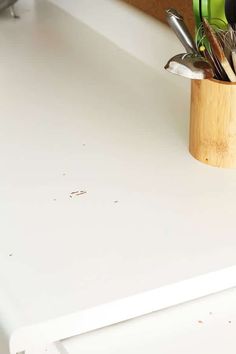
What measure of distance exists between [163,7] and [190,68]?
1.39 ft

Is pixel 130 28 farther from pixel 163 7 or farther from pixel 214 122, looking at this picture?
pixel 214 122

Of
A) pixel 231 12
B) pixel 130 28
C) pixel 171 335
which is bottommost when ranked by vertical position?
pixel 171 335

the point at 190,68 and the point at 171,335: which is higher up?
the point at 190,68

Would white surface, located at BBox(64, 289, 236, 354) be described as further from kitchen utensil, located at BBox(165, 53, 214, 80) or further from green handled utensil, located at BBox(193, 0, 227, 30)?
green handled utensil, located at BBox(193, 0, 227, 30)

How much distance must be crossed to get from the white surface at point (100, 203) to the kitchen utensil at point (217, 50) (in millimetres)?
125

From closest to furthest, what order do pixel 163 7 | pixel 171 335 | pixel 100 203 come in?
pixel 171 335 → pixel 100 203 → pixel 163 7

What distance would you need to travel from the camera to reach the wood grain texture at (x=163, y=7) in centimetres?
118

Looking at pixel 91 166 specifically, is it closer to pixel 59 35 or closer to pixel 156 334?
pixel 156 334

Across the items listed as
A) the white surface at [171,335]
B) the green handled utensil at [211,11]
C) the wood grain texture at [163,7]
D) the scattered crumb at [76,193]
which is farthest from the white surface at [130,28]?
the white surface at [171,335]

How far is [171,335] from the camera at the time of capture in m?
0.69

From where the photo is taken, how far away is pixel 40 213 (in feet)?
2.74

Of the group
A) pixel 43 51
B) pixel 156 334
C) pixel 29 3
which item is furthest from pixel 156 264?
pixel 29 3

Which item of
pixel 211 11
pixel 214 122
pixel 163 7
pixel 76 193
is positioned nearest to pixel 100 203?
pixel 76 193

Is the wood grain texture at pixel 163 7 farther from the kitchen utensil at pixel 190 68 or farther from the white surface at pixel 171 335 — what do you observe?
the white surface at pixel 171 335
